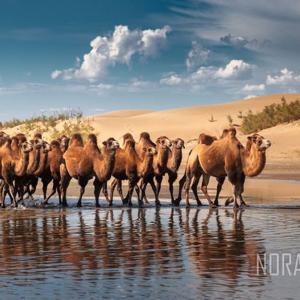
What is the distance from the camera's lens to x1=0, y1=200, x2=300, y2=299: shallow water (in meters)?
6.59

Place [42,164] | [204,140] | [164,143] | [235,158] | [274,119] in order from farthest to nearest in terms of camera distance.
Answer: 1. [274,119]
2. [42,164]
3. [204,140]
4. [164,143]
5. [235,158]

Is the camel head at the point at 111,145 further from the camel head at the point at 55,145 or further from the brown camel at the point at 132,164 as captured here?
the camel head at the point at 55,145

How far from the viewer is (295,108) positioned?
4359 cm

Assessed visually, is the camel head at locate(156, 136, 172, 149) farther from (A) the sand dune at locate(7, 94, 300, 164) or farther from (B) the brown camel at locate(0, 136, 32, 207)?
(A) the sand dune at locate(7, 94, 300, 164)

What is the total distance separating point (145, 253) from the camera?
28.3 ft

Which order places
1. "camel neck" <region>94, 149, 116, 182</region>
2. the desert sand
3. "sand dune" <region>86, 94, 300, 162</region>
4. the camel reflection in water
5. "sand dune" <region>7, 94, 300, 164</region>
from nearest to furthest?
the camel reflection in water
"camel neck" <region>94, 149, 116, 182</region>
the desert sand
"sand dune" <region>7, 94, 300, 164</region>
"sand dune" <region>86, 94, 300, 162</region>

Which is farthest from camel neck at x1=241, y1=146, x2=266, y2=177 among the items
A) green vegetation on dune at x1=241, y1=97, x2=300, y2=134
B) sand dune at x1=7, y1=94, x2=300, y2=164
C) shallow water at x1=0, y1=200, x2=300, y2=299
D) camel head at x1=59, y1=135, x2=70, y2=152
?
green vegetation on dune at x1=241, y1=97, x2=300, y2=134

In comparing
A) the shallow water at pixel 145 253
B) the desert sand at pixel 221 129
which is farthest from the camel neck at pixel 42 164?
the shallow water at pixel 145 253

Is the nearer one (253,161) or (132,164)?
(253,161)

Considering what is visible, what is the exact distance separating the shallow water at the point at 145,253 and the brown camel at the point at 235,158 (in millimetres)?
1480

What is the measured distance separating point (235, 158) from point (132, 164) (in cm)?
236

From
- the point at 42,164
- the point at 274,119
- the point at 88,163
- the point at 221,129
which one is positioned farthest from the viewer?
the point at 221,129

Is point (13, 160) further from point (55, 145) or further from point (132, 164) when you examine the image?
point (132, 164)

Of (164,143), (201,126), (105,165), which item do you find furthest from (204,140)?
(201,126)
